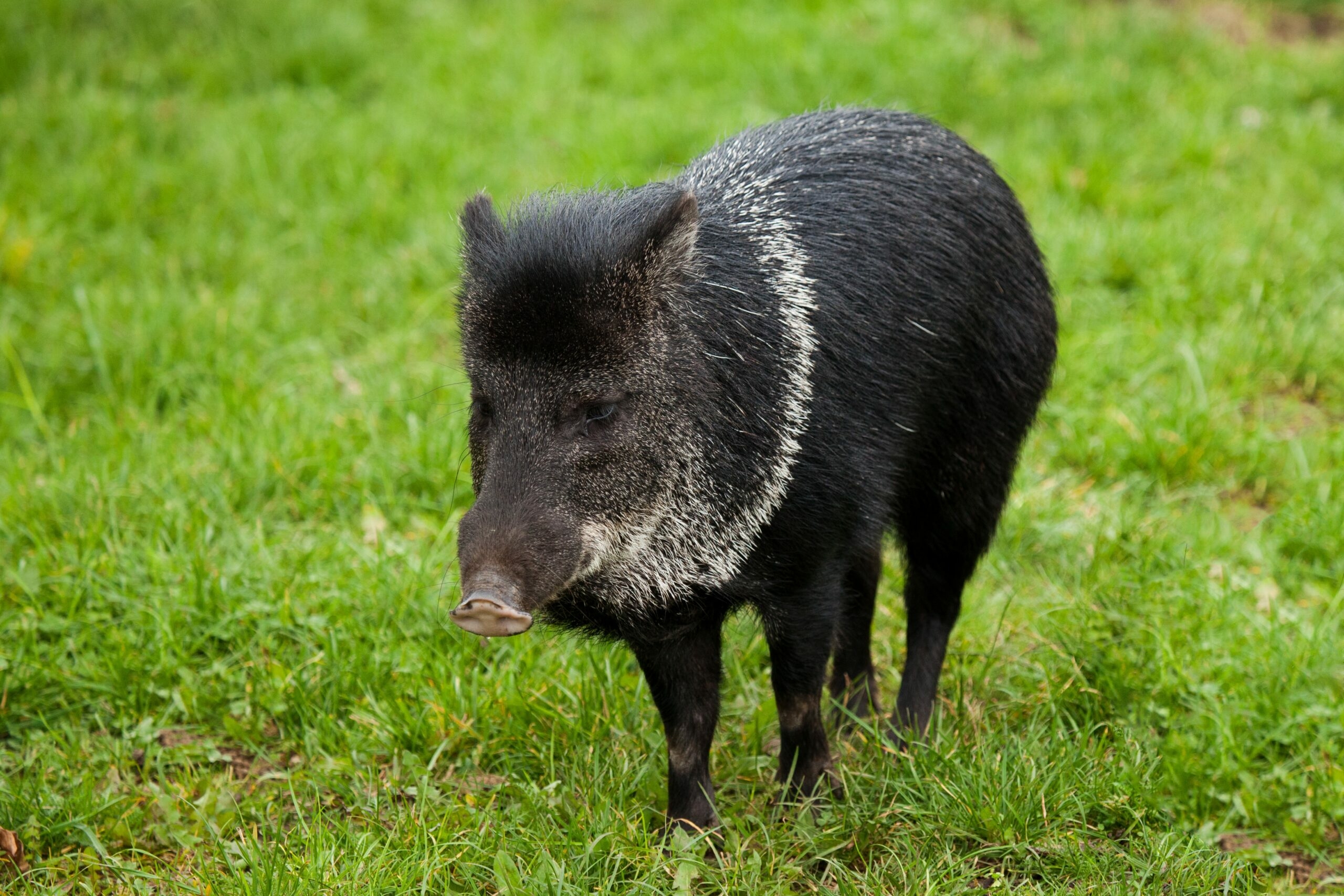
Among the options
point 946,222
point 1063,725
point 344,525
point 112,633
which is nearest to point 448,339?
point 344,525

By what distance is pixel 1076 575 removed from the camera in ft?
13.3

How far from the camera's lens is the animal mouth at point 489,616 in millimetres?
2391

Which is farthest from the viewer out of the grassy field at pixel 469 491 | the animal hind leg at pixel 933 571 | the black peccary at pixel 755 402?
the animal hind leg at pixel 933 571

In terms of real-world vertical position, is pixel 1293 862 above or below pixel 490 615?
below

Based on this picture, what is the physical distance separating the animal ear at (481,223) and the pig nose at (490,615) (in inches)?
33.5

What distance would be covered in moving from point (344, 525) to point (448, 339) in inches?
54.4

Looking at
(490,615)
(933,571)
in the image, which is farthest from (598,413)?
(933,571)

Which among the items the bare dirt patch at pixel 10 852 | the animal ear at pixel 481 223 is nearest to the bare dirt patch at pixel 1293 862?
the animal ear at pixel 481 223

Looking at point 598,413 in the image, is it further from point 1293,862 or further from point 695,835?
point 1293,862

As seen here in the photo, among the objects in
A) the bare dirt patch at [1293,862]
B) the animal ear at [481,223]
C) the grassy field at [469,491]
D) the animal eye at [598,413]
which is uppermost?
the animal ear at [481,223]

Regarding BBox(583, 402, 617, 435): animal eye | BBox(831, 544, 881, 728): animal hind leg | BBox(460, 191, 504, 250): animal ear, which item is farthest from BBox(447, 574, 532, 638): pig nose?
BBox(831, 544, 881, 728): animal hind leg

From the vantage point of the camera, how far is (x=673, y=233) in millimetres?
2785

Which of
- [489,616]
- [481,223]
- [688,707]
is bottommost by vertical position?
[688,707]

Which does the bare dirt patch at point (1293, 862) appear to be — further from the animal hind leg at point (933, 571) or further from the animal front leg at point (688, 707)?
the animal front leg at point (688, 707)
